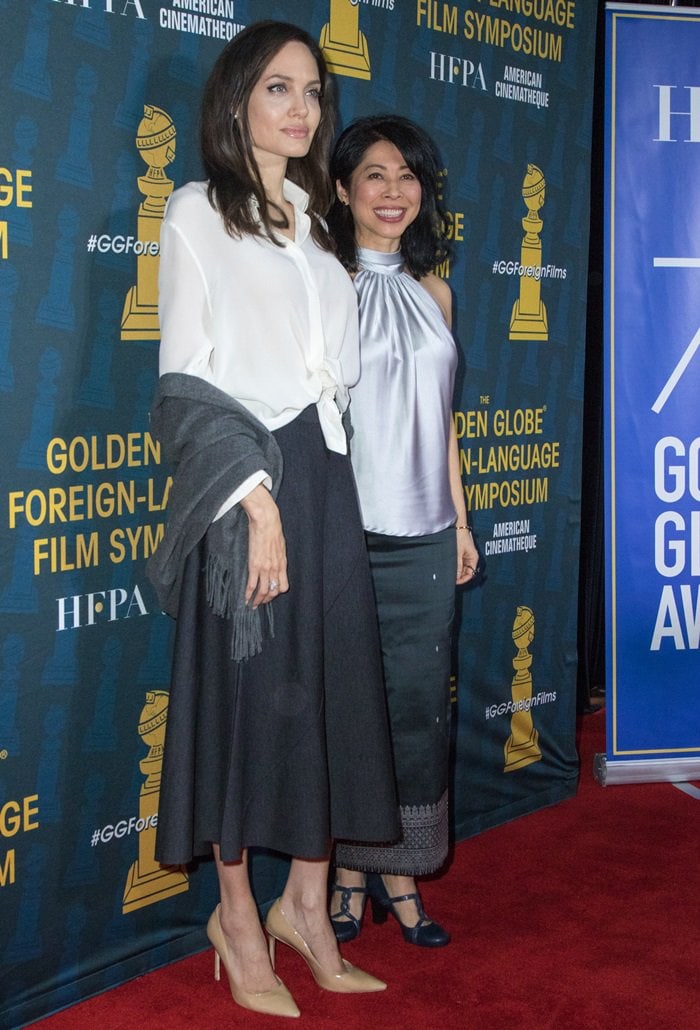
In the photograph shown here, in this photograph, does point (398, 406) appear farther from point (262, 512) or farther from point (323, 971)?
point (323, 971)

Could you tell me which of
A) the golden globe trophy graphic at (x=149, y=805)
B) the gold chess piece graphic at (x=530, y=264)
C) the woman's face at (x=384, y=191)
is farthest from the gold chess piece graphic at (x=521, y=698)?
the woman's face at (x=384, y=191)

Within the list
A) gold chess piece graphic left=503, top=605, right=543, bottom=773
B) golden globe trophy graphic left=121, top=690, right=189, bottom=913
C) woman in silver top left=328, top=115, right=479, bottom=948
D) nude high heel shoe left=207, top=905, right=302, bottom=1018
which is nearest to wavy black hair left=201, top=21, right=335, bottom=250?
woman in silver top left=328, top=115, right=479, bottom=948

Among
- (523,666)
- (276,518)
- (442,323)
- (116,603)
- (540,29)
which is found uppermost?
(540,29)

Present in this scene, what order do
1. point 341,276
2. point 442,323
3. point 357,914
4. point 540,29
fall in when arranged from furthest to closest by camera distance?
point 540,29
point 357,914
point 442,323
point 341,276

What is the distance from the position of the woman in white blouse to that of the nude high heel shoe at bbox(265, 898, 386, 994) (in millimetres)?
91

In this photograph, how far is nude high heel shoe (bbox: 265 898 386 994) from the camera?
2506 mm

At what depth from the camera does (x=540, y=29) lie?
3.29 m

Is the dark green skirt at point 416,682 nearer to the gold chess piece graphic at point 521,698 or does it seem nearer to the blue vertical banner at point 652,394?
the gold chess piece graphic at point 521,698

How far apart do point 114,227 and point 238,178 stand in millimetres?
318

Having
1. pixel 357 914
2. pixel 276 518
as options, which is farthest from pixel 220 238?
pixel 357 914

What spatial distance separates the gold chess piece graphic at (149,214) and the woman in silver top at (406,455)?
37 cm

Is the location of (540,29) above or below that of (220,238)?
above

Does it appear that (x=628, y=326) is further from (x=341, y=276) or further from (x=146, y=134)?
(x=146, y=134)

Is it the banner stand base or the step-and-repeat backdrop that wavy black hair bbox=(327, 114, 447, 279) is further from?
the banner stand base
